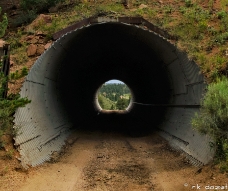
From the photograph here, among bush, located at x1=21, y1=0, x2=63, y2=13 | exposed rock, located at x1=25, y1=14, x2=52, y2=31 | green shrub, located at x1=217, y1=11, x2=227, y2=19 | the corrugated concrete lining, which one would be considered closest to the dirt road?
the corrugated concrete lining

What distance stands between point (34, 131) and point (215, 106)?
4.77m

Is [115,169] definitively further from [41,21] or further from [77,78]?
[41,21]

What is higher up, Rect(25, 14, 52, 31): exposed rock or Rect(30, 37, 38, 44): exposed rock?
Rect(25, 14, 52, 31): exposed rock

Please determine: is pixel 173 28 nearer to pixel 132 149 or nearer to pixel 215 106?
pixel 132 149

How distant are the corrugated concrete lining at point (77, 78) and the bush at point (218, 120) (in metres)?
0.60

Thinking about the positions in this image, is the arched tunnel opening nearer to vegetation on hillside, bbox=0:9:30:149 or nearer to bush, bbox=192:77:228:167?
vegetation on hillside, bbox=0:9:30:149

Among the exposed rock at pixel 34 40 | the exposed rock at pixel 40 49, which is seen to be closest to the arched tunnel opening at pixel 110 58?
the exposed rock at pixel 40 49

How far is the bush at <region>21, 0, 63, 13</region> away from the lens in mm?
16484

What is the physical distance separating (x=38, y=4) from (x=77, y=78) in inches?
197

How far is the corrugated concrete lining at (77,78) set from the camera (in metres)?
7.77

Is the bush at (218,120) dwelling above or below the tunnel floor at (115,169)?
above

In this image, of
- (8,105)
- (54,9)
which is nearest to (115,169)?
(8,105)

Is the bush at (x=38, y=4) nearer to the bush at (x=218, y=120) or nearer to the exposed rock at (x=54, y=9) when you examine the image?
the exposed rock at (x=54, y=9)

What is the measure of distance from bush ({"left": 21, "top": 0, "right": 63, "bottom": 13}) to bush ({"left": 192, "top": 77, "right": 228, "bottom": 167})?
1291 centimetres
